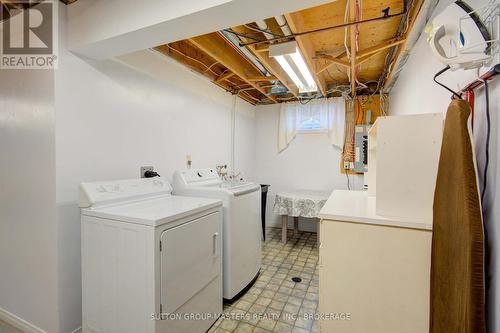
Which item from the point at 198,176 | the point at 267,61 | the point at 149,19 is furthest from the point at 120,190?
the point at 267,61

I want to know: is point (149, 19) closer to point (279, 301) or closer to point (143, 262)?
point (143, 262)

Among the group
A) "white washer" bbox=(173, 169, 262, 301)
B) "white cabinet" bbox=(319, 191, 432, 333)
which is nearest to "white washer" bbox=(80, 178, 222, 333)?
"white washer" bbox=(173, 169, 262, 301)

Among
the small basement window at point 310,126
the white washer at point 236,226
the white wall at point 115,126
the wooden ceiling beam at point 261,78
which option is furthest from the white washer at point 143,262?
the small basement window at point 310,126

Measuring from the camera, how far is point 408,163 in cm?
119

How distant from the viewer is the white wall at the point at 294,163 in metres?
4.16

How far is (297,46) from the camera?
2.01 m

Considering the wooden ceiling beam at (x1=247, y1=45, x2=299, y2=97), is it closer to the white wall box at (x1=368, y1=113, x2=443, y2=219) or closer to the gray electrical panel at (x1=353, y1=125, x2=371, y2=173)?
the white wall box at (x1=368, y1=113, x2=443, y2=219)

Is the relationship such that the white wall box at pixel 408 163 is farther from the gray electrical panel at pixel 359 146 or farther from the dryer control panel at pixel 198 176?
the gray electrical panel at pixel 359 146

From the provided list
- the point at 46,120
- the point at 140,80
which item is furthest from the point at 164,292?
the point at 140,80

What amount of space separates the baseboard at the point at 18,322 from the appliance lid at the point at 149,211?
3.53 ft

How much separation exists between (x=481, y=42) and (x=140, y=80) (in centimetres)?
241

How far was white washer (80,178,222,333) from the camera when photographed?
4.66ft

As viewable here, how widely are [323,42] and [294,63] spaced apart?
39cm

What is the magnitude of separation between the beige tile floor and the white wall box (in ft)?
4.37
